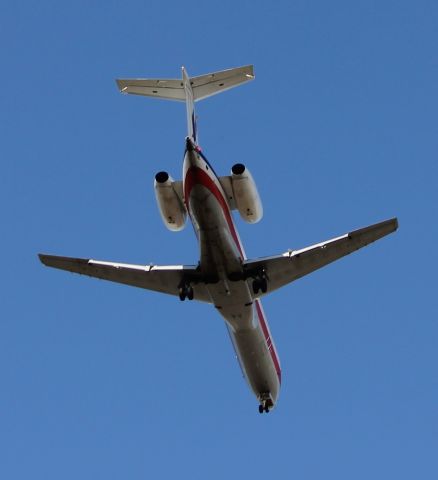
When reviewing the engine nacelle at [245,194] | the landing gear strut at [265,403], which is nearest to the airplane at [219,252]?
the engine nacelle at [245,194]

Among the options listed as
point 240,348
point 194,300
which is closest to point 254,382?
point 240,348

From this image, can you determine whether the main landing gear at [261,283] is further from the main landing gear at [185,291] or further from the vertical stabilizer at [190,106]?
the vertical stabilizer at [190,106]

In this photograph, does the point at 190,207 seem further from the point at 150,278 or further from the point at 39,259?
the point at 39,259

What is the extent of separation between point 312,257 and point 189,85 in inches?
281

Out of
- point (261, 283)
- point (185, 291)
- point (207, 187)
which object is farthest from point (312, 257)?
point (207, 187)

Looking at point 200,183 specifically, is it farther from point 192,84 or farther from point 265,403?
point 265,403

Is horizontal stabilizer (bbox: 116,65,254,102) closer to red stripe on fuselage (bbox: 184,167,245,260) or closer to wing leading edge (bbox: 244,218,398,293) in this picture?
red stripe on fuselage (bbox: 184,167,245,260)

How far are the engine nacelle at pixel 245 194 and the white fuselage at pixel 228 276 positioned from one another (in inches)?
17.9

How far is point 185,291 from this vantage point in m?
33.4

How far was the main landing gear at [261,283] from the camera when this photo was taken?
32.8m

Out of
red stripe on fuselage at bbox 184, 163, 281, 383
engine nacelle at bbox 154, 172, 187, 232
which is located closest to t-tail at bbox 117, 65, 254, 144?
engine nacelle at bbox 154, 172, 187, 232

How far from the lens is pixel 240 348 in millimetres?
36406

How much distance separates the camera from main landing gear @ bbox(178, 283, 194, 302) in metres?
33.4

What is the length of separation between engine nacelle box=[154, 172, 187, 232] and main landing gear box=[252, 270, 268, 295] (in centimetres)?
293
